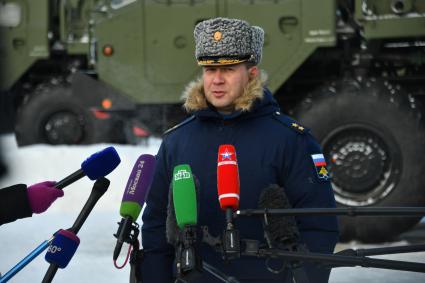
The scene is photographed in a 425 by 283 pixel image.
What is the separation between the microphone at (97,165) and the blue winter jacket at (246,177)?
227mm

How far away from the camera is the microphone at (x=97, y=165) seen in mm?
3199

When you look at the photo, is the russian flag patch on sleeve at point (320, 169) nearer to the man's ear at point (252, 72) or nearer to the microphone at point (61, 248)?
the man's ear at point (252, 72)

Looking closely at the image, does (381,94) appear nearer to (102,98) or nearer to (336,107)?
(336,107)

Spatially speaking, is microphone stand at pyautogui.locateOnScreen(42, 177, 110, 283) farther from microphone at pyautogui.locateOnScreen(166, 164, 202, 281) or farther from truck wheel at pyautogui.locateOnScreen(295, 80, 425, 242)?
truck wheel at pyautogui.locateOnScreen(295, 80, 425, 242)

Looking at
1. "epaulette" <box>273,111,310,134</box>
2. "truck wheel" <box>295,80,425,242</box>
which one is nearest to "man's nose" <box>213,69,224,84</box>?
"epaulette" <box>273,111,310,134</box>

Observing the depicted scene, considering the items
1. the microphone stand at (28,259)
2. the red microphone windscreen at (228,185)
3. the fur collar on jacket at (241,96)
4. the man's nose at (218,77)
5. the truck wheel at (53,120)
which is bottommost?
the truck wheel at (53,120)

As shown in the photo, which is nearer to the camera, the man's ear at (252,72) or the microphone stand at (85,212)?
the microphone stand at (85,212)

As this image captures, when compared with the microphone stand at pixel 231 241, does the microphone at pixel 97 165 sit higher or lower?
higher

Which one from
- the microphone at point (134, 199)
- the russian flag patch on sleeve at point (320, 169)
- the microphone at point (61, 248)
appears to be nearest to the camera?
the microphone at point (134, 199)

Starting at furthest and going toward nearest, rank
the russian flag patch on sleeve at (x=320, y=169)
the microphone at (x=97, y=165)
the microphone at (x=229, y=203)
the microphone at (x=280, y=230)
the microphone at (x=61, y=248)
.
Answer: the russian flag patch on sleeve at (x=320, y=169) < the microphone at (x=97, y=165) < the microphone at (x=61, y=248) < the microphone at (x=280, y=230) < the microphone at (x=229, y=203)

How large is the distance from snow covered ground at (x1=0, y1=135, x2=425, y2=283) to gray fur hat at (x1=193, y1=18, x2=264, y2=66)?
132 cm

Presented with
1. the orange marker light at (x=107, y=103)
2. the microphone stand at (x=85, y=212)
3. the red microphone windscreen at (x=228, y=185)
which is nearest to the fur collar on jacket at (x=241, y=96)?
the microphone stand at (x=85, y=212)

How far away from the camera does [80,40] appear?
12.4 meters

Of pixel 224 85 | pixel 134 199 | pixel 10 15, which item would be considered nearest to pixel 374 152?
pixel 224 85
